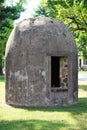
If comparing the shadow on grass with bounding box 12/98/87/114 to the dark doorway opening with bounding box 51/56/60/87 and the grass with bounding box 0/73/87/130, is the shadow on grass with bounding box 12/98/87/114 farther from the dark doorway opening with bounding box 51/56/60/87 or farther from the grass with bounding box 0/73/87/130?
Result: the dark doorway opening with bounding box 51/56/60/87

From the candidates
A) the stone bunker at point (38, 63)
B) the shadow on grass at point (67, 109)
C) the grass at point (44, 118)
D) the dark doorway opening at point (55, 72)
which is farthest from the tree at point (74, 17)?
the grass at point (44, 118)

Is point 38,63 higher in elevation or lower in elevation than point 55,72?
higher

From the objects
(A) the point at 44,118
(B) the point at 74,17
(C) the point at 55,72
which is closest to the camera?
(A) the point at 44,118

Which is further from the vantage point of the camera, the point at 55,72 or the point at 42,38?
the point at 55,72

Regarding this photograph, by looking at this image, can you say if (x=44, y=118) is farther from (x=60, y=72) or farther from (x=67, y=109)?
(x=60, y=72)

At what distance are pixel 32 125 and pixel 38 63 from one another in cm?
425

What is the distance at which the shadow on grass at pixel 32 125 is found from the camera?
33.3ft

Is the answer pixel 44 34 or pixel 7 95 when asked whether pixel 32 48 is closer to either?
pixel 44 34

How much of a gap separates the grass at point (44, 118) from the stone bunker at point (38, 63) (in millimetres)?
681

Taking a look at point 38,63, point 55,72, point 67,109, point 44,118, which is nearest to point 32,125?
point 44,118

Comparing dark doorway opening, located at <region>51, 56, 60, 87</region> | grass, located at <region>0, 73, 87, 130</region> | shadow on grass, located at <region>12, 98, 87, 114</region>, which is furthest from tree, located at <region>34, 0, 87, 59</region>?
grass, located at <region>0, 73, 87, 130</region>

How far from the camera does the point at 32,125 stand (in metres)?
10.5

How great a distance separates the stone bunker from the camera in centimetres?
1438

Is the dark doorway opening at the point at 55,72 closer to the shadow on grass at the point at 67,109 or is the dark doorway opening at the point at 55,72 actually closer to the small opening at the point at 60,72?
the small opening at the point at 60,72
